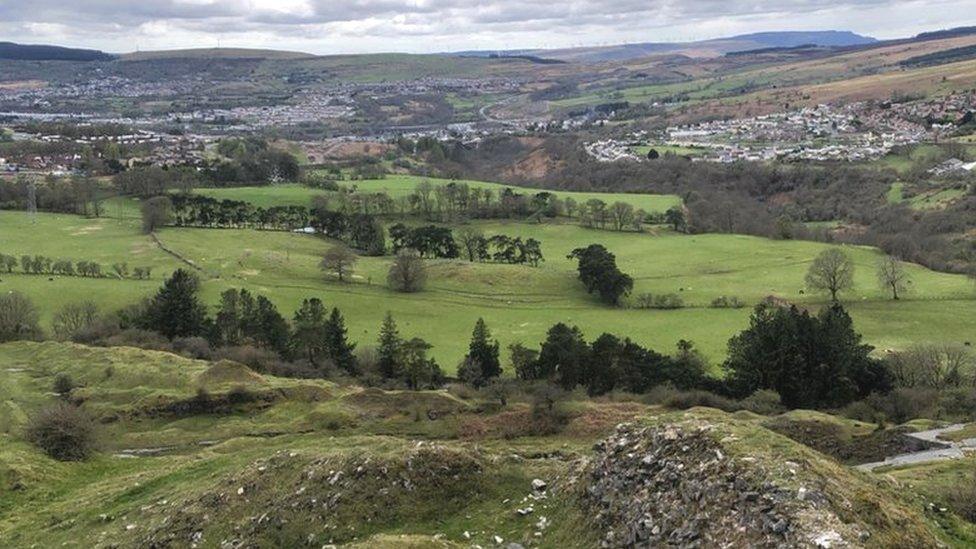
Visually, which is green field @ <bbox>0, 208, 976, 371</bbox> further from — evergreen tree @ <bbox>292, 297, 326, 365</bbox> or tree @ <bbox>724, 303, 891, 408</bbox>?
tree @ <bbox>724, 303, 891, 408</bbox>

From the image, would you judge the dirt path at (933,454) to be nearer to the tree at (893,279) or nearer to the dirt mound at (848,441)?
the dirt mound at (848,441)

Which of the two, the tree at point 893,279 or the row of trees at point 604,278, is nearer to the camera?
the tree at point 893,279

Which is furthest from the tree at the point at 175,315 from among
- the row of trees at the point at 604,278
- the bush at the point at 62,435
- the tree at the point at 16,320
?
the row of trees at the point at 604,278

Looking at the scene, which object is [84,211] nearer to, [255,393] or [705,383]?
[255,393]

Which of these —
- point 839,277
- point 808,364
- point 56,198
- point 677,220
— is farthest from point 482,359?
point 56,198

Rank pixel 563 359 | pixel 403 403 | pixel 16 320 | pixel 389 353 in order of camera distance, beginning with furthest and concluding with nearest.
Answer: pixel 16 320, pixel 389 353, pixel 563 359, pixel 403 403

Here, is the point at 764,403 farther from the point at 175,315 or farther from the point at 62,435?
the point at 175,315

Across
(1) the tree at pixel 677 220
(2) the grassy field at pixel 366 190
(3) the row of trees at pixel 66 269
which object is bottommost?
(3) the row of trees at pixel 66 269
